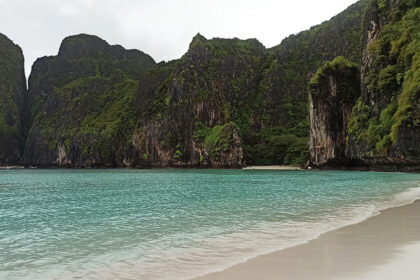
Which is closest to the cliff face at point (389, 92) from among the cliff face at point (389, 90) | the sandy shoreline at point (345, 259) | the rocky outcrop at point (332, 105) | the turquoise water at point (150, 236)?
the cliff face at point (389, 90)

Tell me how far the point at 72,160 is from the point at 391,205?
532ft

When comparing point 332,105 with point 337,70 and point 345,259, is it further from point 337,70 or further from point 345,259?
point 345,259

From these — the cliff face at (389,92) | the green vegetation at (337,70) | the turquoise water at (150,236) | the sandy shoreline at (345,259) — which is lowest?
the turquoise water at (150,236)

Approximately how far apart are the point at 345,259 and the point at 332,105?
3156 inches

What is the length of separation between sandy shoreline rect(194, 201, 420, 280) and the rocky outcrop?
2914 inches

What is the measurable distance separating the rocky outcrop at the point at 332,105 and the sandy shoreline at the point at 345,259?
243 ft

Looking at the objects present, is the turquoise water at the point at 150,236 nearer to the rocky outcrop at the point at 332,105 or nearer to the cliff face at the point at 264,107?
the cliff face at the point at 264,107

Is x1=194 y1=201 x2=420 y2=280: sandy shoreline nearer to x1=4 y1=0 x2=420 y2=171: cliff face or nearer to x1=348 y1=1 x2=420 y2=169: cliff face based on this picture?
x1=348 y1=1 x2=420 y2=169: cliff face

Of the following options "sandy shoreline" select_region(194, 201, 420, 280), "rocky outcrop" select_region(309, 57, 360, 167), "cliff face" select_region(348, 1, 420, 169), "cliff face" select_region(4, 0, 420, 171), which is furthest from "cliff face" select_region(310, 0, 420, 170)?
"sandy shoreline" select_region(194, 201, 420, 280)

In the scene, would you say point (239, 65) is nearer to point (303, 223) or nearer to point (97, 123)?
point (97, 123)

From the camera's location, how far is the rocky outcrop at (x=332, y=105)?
267 ft

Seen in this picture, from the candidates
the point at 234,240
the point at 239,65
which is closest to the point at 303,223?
the point at 234,240

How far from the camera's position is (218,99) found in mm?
136750

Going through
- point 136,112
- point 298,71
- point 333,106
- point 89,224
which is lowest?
point 89,224
